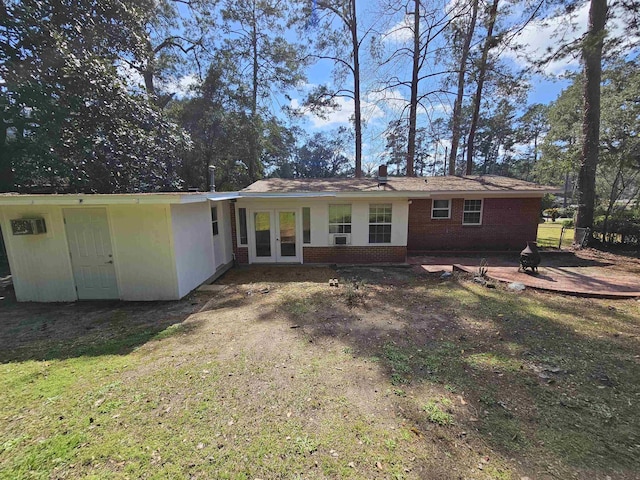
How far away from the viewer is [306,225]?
31.4 ft

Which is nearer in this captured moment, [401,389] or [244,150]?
[401,389]

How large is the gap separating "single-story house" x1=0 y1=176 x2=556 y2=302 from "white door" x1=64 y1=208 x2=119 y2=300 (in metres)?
0.02

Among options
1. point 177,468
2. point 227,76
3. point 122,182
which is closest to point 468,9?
point 227,76

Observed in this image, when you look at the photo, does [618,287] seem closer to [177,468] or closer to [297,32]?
[177,468]

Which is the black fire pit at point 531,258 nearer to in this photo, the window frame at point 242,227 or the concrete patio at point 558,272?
the concrete patio at point 558,272

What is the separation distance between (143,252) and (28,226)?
2393 millimetres

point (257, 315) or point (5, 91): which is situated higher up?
point (5, 91)

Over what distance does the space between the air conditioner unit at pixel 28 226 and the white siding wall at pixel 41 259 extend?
0.35 feet

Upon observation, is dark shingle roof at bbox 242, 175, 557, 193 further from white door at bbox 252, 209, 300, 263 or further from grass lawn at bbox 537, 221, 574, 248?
grass lawn at bbox 537, 221, 574, 248

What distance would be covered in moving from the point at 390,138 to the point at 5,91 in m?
17.7

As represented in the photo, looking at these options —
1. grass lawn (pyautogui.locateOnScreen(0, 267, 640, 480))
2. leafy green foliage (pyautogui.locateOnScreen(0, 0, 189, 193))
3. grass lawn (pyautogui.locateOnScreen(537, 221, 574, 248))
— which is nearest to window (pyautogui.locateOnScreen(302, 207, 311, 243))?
grass lawn (pyautogui.locateOnScreen(0, 267, 640, 480))

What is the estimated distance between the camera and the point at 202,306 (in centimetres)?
605

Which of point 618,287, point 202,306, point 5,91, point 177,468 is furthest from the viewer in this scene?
point 5,91

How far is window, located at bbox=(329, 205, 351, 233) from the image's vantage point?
9.41 meters
